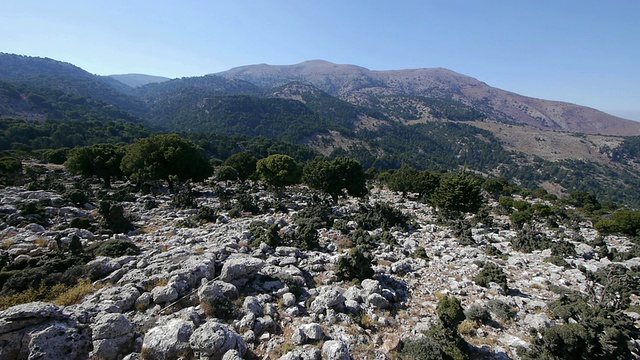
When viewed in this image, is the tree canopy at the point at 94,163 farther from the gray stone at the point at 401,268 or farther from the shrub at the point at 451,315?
the shrub at the point at 451,315

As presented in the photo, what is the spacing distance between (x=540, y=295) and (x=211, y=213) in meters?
25.0

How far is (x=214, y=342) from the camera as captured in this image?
8211 millimetres

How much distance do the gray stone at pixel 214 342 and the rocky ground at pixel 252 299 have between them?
0.10 feet

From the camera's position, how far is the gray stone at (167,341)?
815 cm

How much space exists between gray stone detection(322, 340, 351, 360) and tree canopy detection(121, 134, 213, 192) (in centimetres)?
3219

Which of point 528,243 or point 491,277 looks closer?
point 491,277

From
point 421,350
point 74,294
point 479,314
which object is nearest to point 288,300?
point 421,350

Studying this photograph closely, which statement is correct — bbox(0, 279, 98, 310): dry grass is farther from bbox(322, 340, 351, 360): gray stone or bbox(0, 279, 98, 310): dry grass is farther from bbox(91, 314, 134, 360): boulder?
bbox(322, 340, 351, 360): gray stone

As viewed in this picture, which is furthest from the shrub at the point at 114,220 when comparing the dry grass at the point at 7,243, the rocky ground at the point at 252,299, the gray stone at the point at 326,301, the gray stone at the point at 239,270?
the gray stone at the point at 326,301

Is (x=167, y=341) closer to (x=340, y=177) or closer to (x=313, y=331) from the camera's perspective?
(x=313, y=331)

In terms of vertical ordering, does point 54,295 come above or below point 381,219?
above

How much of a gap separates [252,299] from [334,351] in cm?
426

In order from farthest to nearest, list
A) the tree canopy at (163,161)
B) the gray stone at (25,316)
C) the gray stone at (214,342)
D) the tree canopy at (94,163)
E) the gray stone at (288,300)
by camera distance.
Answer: the tree canopy at (94,163) < the tree canopy at (163,161) < the gray stone at (288,300) < the gray stone at (214,342) < the gray stone at (25,316)

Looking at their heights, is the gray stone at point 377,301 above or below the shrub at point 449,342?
below
